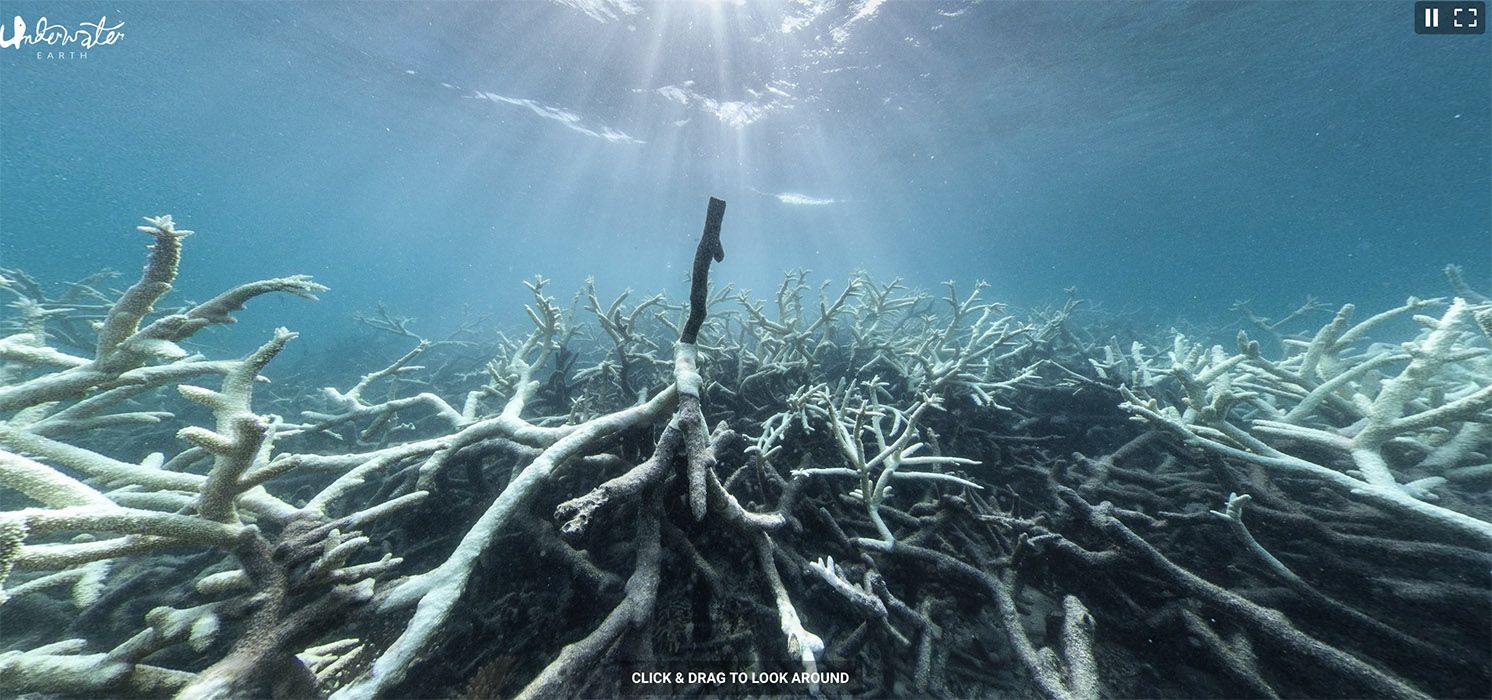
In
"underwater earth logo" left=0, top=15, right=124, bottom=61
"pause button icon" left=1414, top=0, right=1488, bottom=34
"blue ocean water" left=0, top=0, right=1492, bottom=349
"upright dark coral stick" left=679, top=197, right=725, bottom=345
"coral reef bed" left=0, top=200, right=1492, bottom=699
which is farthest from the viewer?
"underwater earth logo" left=0, top=15, right=124, bottom=61

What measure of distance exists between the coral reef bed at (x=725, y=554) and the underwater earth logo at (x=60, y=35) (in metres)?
27.2

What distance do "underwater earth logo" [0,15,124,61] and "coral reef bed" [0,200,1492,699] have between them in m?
27.2

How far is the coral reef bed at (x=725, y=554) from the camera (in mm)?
1594

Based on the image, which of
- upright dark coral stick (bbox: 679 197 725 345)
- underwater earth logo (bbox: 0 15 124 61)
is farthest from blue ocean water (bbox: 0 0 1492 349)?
upright dark coral stick (bbox: 679 197 725 345)

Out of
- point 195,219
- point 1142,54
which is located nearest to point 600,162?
point 1142,54

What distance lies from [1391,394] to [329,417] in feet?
24.2

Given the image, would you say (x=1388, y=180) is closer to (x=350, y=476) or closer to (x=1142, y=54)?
(x=1142, y=54)

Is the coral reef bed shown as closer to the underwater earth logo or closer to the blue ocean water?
the blue ocean water

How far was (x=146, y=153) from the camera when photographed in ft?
118

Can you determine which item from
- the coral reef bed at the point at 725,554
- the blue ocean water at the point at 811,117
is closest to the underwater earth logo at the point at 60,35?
the blue ocean water at the point at 811,117

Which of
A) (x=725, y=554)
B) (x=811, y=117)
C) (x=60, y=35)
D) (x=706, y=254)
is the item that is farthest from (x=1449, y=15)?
(x=60, y=35)

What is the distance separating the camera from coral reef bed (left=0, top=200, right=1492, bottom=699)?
159 cm

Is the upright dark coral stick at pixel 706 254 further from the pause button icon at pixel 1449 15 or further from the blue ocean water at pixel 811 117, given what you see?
the pause button icon at pixel 1449 15

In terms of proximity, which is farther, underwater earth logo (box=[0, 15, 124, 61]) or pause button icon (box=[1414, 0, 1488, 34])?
underwater earth logo (box=[0, 15, 124, 61])
